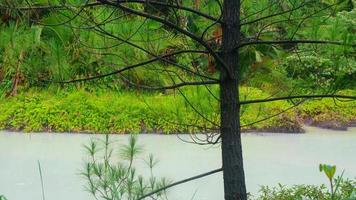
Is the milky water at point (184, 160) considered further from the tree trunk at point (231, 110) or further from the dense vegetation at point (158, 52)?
the tree trunk at point (231, 110)

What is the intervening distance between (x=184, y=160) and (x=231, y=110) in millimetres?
2445

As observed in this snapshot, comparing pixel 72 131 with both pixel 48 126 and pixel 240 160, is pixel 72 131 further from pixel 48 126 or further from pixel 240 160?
pixel 240 160

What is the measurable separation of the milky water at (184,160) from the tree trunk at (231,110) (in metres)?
1.52

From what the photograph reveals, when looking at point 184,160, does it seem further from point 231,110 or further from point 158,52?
point 231,110

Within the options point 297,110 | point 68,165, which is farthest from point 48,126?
point 297,110

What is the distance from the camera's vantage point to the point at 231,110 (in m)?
2.00

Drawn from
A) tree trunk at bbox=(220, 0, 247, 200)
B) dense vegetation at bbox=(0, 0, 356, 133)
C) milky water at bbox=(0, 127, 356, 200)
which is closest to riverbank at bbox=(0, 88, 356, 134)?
milky water at bbox=(0, 127, 356, 200)

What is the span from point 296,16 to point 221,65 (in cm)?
32

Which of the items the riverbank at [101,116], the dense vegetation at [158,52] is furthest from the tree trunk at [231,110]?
the riverbank at [101,116]

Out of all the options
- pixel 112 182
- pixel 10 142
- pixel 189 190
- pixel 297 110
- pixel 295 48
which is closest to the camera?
pixel 112 182

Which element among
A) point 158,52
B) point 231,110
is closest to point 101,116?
point 158,52

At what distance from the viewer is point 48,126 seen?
5.35 m

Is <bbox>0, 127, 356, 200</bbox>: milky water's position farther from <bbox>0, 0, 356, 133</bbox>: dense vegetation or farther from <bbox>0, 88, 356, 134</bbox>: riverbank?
<bbox>0, 0, 356, 133</bbox>: dense vegetation

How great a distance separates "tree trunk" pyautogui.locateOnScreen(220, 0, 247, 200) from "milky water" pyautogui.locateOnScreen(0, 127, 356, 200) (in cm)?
152
